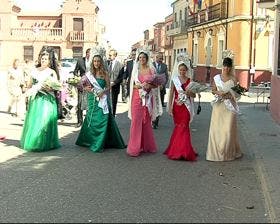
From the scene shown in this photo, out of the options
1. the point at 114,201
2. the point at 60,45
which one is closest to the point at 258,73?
the point at 114,201

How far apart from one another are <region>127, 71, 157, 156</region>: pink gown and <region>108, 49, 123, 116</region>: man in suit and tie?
3.77 metres

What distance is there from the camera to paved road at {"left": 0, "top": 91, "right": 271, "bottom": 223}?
6129 mm

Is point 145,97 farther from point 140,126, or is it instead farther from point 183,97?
point 183,97

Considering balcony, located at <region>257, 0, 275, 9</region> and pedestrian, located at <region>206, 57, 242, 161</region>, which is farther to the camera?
balcony, located at <region>257, 0, 275, 9</region>

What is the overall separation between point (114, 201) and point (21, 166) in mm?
2651

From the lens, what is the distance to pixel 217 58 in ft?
132

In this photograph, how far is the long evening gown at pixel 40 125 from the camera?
10234mm

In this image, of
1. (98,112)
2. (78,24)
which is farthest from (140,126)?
(78,24)

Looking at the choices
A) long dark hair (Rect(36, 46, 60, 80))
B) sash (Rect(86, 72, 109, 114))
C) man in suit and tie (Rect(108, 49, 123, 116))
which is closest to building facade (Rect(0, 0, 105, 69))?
man in suit and tie (Rect(108, 49, 123, 116))

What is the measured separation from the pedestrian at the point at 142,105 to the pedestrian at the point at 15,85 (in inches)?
284

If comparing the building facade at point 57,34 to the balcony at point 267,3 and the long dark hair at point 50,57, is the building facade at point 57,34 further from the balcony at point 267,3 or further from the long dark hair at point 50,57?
the long dark hair at point 50,57

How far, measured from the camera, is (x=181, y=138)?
31.7ft

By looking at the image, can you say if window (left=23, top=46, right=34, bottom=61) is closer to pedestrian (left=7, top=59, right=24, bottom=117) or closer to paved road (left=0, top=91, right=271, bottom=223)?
pedestrian (left=7, top=59, right=24, bottom=117)

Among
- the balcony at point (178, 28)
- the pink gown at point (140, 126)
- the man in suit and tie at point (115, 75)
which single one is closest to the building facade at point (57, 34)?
the balcony at point (178, 28)
